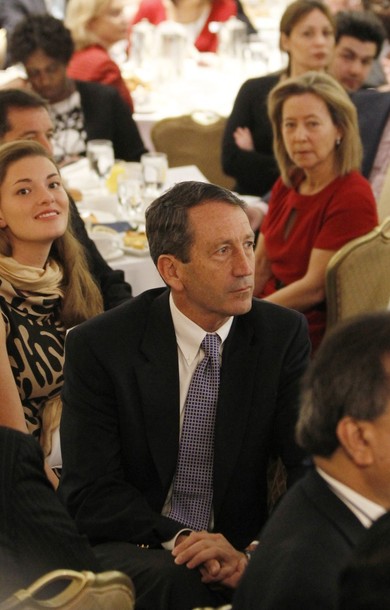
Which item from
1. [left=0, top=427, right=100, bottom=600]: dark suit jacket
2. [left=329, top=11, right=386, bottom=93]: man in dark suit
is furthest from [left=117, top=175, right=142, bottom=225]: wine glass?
[left=0, top=427, right=100, bottom=600]: dark suit jacket

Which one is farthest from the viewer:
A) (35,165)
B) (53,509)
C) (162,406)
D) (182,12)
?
(182,12)

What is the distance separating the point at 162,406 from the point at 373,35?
3.71 metres

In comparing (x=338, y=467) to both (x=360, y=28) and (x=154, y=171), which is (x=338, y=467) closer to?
(x=154, y=171)

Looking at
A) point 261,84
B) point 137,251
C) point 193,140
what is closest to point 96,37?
point 193,140

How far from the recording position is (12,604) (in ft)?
4.46

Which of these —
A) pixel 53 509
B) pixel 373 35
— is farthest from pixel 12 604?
pixel 373 35

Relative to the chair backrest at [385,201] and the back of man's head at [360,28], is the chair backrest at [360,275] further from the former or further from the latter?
the back of man's head at [360,28]

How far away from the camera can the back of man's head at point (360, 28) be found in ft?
17.7

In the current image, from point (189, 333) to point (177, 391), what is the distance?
0.14 metres

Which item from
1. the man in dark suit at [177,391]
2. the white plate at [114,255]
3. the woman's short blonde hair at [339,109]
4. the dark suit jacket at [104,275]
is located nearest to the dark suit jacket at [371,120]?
the woman's short blonde hair at [339,109]

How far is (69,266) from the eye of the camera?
3.00 meters

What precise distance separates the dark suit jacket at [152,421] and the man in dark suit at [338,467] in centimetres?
74

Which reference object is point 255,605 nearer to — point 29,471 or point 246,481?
point 29,471

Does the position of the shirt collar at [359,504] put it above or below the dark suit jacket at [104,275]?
above
